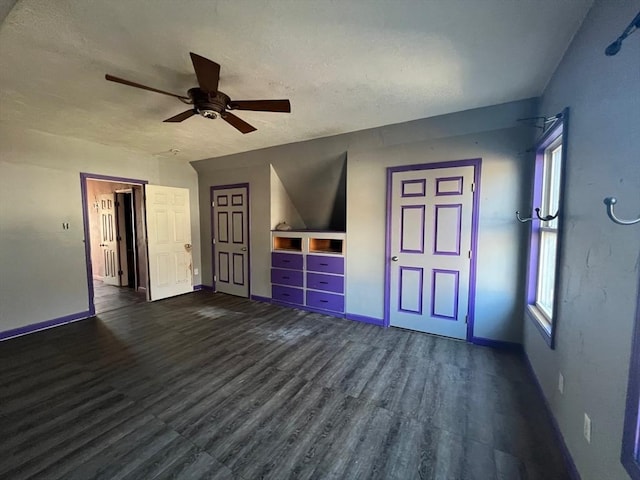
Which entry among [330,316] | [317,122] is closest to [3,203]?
[317,122]

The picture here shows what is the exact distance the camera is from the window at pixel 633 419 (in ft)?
3.21

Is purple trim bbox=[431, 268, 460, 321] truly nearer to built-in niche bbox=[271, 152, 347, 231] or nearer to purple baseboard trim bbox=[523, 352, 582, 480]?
purple baseboard trim bbox=[523, 352, 582, 480]

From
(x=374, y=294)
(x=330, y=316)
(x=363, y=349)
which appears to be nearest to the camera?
(x=363, y=349)

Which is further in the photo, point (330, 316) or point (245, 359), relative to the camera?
point (330, 316)

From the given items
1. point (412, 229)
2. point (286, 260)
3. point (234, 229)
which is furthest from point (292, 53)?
point (234, 229)

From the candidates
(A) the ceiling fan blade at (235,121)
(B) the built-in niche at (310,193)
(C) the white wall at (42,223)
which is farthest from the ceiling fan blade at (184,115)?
(C) the white wall at (42,223)

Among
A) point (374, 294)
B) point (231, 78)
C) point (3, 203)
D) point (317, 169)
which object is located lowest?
point (374, 294)

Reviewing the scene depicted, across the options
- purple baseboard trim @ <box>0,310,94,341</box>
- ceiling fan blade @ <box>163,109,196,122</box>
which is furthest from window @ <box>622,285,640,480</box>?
purple baseboard trim @ <box>0,310,94,341</box>

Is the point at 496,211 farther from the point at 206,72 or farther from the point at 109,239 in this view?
the point at 109,239

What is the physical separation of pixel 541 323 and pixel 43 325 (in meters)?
5.57

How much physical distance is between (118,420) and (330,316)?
261 centimetres

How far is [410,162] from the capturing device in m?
3.28

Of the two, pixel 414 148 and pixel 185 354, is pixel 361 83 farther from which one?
pixel 185 354

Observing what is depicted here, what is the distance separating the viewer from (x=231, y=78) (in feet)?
7.17
